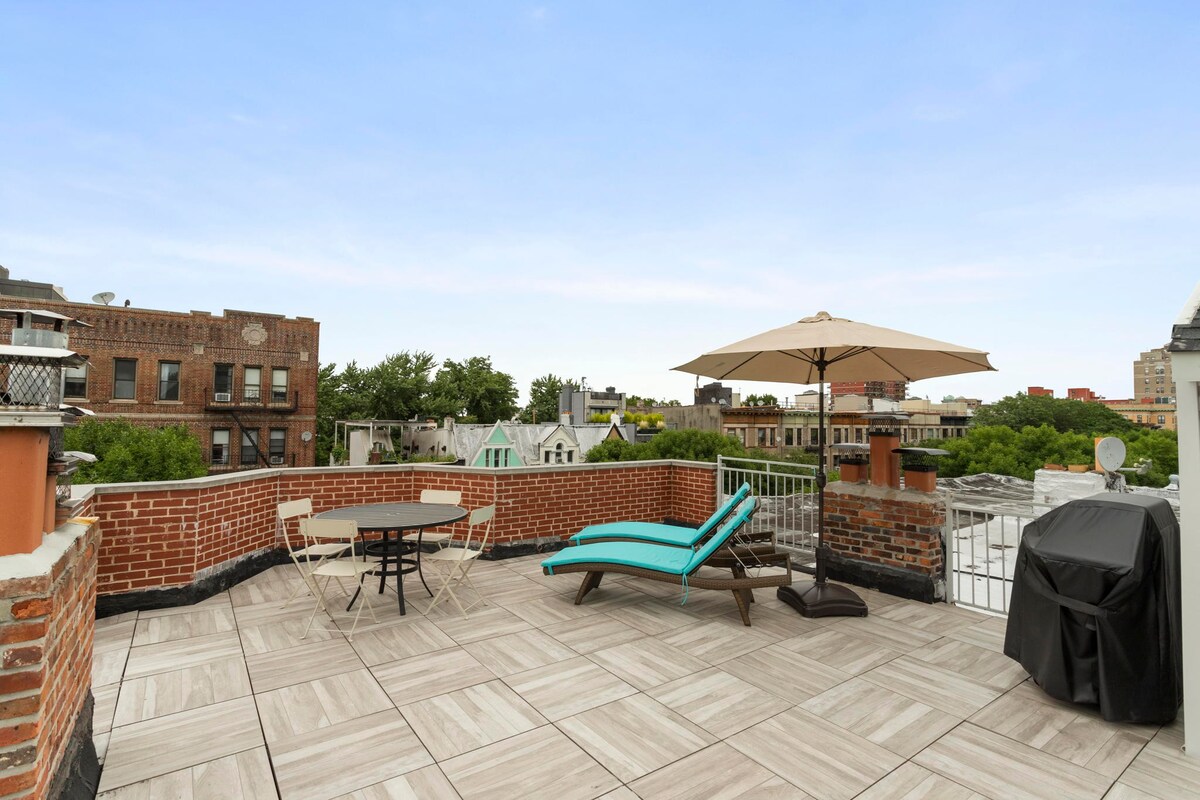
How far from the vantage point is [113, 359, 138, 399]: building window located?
959 inches

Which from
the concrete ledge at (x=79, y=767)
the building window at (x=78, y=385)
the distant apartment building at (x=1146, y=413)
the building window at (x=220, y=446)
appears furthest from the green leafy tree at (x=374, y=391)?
the distant apartment building at (x=1146, y=413)

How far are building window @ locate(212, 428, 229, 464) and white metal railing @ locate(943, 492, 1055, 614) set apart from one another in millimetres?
29929

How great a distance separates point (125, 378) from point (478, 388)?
28547 millimetres

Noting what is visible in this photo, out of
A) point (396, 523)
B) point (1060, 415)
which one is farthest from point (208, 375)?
point (1060, 415)

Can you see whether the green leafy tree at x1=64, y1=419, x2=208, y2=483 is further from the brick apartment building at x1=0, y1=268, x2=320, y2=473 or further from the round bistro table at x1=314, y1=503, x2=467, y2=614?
the round bistro table at x1=314, y1=503, x2=467, y2=614

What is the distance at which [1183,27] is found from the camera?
7074mm

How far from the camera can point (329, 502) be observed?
6.51m

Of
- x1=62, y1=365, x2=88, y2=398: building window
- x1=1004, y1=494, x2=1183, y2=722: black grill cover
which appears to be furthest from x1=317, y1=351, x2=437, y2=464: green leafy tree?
x1=1004, y1=494, x2=1183, y2=722: black grill cover

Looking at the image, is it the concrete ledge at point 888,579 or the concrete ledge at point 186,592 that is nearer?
the concrete ledge at point 186,592

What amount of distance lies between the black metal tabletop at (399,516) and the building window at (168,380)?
26466mm

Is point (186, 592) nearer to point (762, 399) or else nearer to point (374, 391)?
point (374, 391)

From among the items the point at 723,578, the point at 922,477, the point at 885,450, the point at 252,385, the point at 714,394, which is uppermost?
the point at 714,394

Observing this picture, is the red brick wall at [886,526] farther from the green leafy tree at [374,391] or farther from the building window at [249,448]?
the green leafy tree at [374,391]

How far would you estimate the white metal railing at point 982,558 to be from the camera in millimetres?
4699
